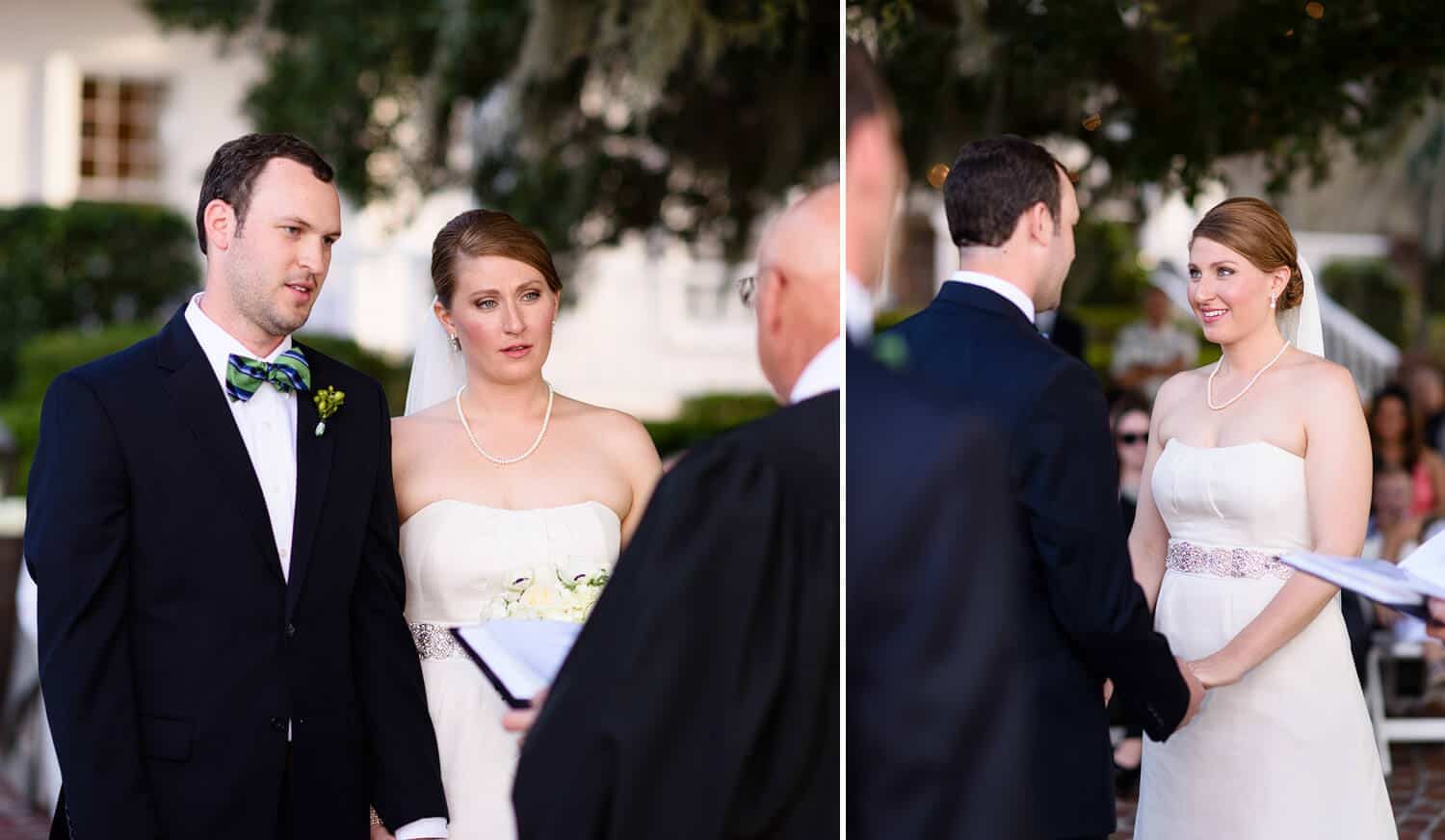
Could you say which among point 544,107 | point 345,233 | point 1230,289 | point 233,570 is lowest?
point 233,570

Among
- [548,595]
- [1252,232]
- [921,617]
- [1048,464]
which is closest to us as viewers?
[921,617]

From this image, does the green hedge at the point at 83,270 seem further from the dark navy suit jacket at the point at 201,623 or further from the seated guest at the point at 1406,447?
the dark navy suit jacket at the point at 201,623

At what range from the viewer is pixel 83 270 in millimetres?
16125

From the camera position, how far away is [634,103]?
716 cm

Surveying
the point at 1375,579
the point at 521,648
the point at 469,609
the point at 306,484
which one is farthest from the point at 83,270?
the point at 1375,579

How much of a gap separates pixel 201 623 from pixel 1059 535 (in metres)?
1.54

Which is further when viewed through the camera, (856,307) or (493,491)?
(493,491)

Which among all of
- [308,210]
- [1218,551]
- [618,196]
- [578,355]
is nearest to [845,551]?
[308,210]

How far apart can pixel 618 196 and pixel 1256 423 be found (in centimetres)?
632

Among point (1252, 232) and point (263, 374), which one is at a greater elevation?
point (1252, 232)

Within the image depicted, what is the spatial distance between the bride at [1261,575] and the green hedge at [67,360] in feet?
34.8

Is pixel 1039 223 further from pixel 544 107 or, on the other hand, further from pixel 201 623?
pixel 544 107

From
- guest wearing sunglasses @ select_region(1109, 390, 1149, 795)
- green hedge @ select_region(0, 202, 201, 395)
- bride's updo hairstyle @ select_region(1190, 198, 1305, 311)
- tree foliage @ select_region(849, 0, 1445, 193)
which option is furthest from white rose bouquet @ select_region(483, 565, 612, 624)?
green hedge @ select_region(0, 202, 201, 395)

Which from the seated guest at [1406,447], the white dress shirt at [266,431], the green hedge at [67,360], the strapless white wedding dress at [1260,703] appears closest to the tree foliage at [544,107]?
the seated guest at [1406,447]
